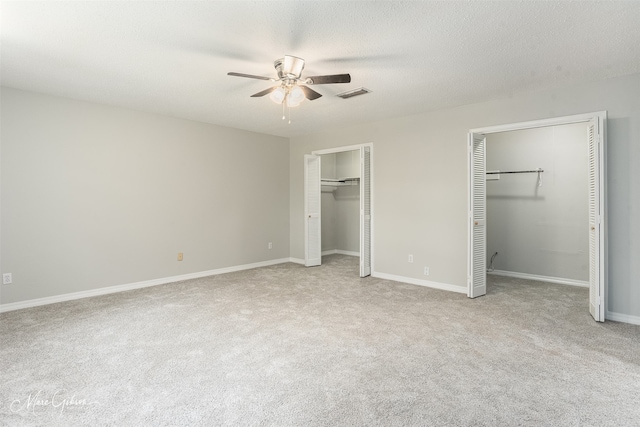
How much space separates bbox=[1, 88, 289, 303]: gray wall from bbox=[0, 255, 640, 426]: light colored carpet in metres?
0.63

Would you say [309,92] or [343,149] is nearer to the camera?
[309,92]

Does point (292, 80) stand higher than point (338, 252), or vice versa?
point (292, 80)

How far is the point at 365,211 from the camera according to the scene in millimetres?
5520

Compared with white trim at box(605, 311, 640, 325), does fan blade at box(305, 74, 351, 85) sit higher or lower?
higher

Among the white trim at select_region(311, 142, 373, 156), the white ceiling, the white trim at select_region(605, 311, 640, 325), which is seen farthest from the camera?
the white trim at select_region(311, 142, 373, 156)

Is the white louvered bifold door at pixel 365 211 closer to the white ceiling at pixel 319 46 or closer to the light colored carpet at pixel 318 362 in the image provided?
the light colored carpet at pixel 318 362

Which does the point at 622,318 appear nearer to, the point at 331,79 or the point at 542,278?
the point at 542,278

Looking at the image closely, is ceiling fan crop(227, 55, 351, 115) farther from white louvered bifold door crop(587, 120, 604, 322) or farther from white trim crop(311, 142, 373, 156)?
white louvered bifold door crop(587, 120, 604, 322)

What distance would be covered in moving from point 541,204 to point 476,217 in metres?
1.76

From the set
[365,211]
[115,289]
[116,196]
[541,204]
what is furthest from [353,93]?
[115,289]

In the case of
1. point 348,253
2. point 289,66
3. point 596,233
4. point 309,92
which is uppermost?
point 289,66

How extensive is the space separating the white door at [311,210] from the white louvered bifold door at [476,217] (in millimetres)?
2988

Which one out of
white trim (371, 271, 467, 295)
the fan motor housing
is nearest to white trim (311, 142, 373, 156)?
white trim (371, 271, 467, 295)

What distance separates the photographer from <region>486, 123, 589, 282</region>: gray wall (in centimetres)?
505
